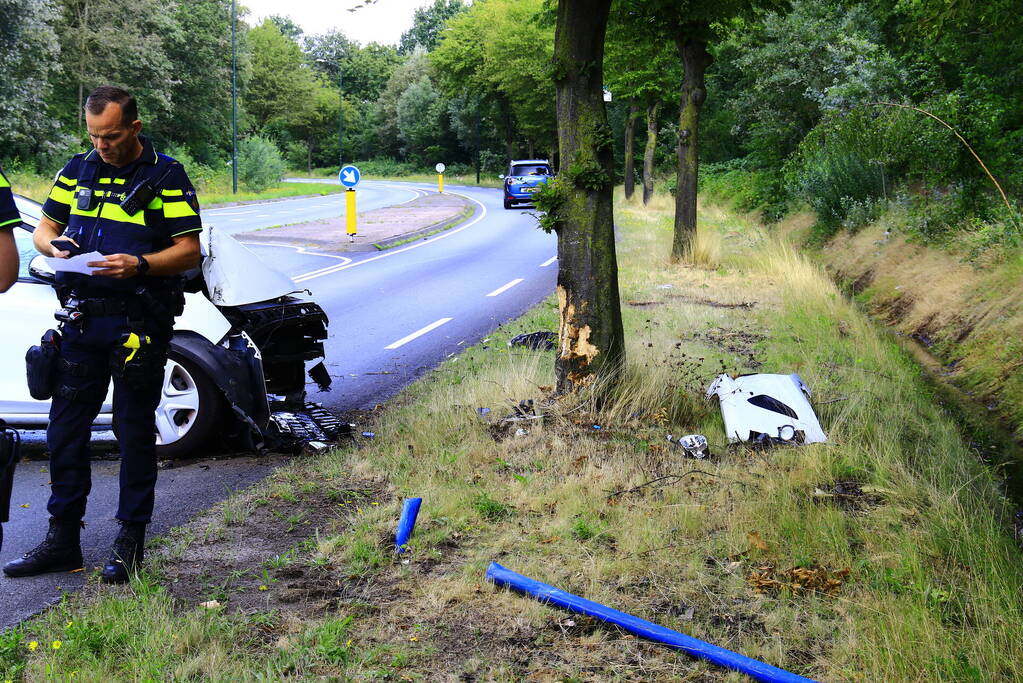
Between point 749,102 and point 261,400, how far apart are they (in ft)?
97.1

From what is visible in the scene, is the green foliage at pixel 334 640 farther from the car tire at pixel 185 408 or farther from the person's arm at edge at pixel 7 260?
the car tire at pixel 185 408

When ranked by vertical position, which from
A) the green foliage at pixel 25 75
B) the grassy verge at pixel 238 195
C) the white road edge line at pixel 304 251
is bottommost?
the white road edge line at pixel 304 251

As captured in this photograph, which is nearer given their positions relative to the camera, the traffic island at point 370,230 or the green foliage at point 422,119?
the traffic island at point 370,230

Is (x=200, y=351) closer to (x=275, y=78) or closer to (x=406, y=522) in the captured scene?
(x=406, y=522)

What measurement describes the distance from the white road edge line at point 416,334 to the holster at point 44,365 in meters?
6.29

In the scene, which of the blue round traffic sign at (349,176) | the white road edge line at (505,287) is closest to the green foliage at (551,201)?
the white road edge line at (505,287)

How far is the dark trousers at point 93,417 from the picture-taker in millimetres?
3826

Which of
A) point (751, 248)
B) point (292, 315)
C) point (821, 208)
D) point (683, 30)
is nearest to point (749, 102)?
point (821, 208)

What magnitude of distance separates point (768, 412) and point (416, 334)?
5.76m

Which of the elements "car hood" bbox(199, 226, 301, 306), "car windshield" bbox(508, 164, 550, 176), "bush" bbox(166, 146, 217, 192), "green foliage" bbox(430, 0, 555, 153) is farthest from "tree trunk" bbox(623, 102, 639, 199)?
"car hood" bbox(199, 226, 301, 306)

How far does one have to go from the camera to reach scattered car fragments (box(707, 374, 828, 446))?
5906 millimetres

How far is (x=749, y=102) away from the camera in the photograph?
32.2m

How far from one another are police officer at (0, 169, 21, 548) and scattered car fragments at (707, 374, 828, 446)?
425cm

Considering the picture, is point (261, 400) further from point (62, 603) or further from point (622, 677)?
point (622, 677)
